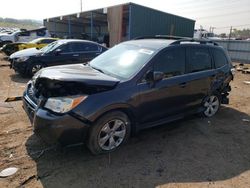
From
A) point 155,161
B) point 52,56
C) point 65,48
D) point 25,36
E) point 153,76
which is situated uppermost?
point 25,36

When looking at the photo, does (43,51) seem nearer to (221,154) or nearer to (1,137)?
(1,137)

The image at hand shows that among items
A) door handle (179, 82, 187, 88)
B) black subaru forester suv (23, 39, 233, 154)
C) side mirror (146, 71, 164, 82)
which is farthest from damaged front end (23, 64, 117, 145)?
door handle (179, 82, 187, 88)

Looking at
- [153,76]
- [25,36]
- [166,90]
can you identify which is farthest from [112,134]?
[25,36]

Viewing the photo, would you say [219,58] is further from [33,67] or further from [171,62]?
[33,67]

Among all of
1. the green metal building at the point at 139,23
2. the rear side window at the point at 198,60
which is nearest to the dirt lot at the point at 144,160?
the rear side window at the point at 198,60

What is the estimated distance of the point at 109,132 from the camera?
12.5 feet

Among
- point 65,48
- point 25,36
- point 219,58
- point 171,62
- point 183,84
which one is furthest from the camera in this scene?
point 25,36

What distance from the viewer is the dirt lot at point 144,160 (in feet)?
10.7

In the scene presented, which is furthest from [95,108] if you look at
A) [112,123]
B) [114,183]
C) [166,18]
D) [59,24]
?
[59,24]

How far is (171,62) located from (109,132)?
1752 millimetres

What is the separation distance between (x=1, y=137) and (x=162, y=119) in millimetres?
2813

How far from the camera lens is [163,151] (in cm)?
409

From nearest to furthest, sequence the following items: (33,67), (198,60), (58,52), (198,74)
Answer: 1. (198,74)
2. (198,60)
3. (33,67)
4. (58,52)

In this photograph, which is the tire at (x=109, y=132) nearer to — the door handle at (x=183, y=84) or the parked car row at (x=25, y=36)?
the door handle at (x=183, y=84)
